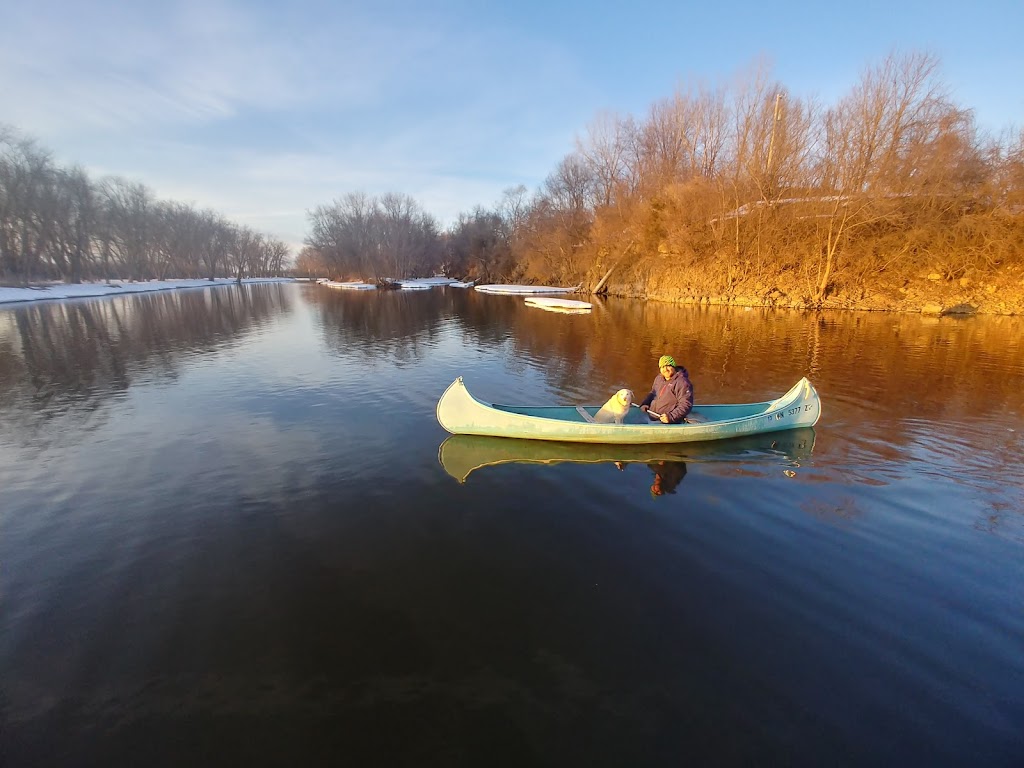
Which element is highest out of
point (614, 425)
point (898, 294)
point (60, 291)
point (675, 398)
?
point (898, 294)

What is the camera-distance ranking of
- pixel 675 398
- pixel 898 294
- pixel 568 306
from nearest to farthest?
1. pixel 675 398
2. pixel 898 294
3. pixel 568 306

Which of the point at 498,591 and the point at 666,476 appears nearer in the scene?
the point at 498,591

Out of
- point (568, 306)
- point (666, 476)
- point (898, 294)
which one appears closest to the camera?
point (666, 476)

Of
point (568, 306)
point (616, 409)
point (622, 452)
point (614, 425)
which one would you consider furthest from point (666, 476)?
point (568, 306)

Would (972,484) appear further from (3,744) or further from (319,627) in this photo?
(3,744)

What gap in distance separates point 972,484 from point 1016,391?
8.83 meters

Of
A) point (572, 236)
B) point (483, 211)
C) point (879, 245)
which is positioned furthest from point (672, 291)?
point (483, 211)

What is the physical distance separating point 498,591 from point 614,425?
4.68 meters

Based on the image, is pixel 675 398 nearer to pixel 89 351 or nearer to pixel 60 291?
pixel 89 351

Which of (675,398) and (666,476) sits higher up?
(675,398)

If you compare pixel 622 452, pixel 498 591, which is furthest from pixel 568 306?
pixel 498 591

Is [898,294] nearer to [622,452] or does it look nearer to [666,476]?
[622,452]

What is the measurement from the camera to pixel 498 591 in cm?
541

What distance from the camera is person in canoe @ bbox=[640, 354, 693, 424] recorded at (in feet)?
30.8
